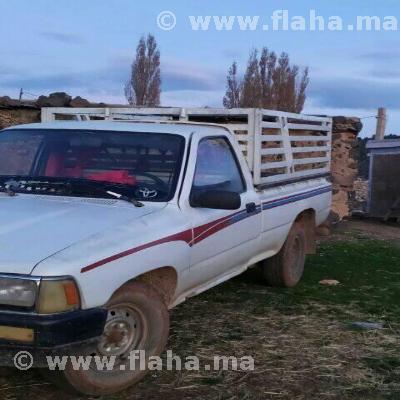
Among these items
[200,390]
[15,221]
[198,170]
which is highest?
[198,170]

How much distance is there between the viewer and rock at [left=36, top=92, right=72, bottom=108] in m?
9.05

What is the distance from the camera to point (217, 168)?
5.12m

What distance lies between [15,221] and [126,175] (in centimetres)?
108

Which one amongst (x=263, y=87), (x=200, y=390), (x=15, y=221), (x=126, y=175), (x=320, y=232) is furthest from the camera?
(x=263, y=87)

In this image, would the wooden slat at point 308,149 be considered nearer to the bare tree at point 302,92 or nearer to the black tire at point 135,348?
the black tire at point 135,348

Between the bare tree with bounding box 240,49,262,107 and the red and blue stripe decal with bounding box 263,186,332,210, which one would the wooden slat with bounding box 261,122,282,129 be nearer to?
the red and blue stripe decal with bounding box 263,186,332,210

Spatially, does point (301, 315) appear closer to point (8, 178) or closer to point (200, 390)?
point (200, 390)

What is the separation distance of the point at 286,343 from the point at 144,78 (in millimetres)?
21327

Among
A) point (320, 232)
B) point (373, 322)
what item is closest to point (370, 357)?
point (373, 322)

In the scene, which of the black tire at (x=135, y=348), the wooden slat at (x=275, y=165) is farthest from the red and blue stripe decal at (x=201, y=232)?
the wooden slat at (x=275, y=165)

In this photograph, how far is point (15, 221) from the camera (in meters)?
3.74

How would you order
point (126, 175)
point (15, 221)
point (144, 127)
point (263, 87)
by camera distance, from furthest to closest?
point (263, 87) → point (144, 127) → point (126, 175) → point (15, 221)

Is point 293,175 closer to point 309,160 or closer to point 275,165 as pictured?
point 275,165

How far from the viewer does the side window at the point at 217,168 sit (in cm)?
480
